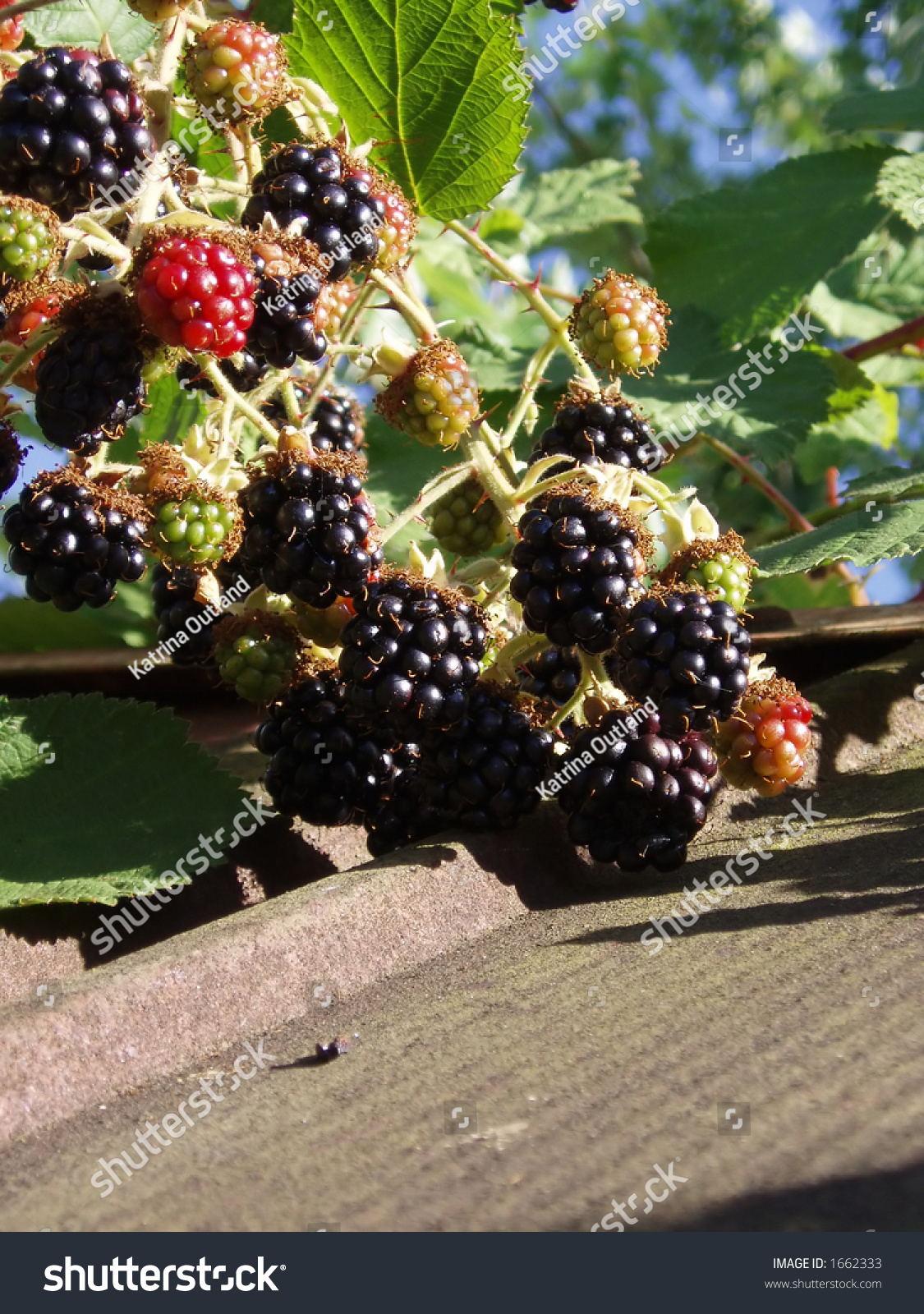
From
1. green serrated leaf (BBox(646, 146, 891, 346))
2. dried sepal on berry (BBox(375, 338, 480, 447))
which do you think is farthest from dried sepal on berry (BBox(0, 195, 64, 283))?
green serrated leaf (BBox(646, 146, 891, 346))

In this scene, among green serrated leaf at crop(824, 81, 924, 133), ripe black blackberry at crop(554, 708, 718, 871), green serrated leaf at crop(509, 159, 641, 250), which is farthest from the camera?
green serrated leaf at crop(509, 159, 641, 250)

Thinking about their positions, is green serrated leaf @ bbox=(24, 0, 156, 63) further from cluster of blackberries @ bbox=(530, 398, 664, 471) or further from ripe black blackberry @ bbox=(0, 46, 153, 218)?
cluster of blackberries @ bbox=(530, 398, 664, 471)

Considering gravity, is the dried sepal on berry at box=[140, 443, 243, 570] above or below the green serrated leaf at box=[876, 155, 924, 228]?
above

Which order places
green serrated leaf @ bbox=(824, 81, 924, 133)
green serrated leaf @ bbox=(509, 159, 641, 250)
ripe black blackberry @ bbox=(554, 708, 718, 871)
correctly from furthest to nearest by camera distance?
1. green serrated leaf @ bbox=(509, 159, 641, 250)
2. green serrated leaf @ bbox=(824, 81, 924, 133)
3. ripe black blackberry @ bbox=(554, 708, 718, 871)

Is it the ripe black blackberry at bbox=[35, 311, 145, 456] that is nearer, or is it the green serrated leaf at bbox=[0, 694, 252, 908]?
the ripe black blackberry at bbox=[35, 311, 145, 456]

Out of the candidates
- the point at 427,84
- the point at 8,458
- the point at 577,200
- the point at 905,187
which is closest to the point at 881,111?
the point at 905,187

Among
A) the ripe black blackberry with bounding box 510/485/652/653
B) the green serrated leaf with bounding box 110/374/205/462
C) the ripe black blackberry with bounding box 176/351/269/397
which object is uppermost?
the ripe black blackberry with bounding box 176/351/269/397

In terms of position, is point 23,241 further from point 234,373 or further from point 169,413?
point 169,413

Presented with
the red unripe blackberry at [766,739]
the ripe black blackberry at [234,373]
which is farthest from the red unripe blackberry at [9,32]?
the red unripe blackberry at [766,739]

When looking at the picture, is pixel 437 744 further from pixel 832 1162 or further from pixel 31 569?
pixel 832 1162
